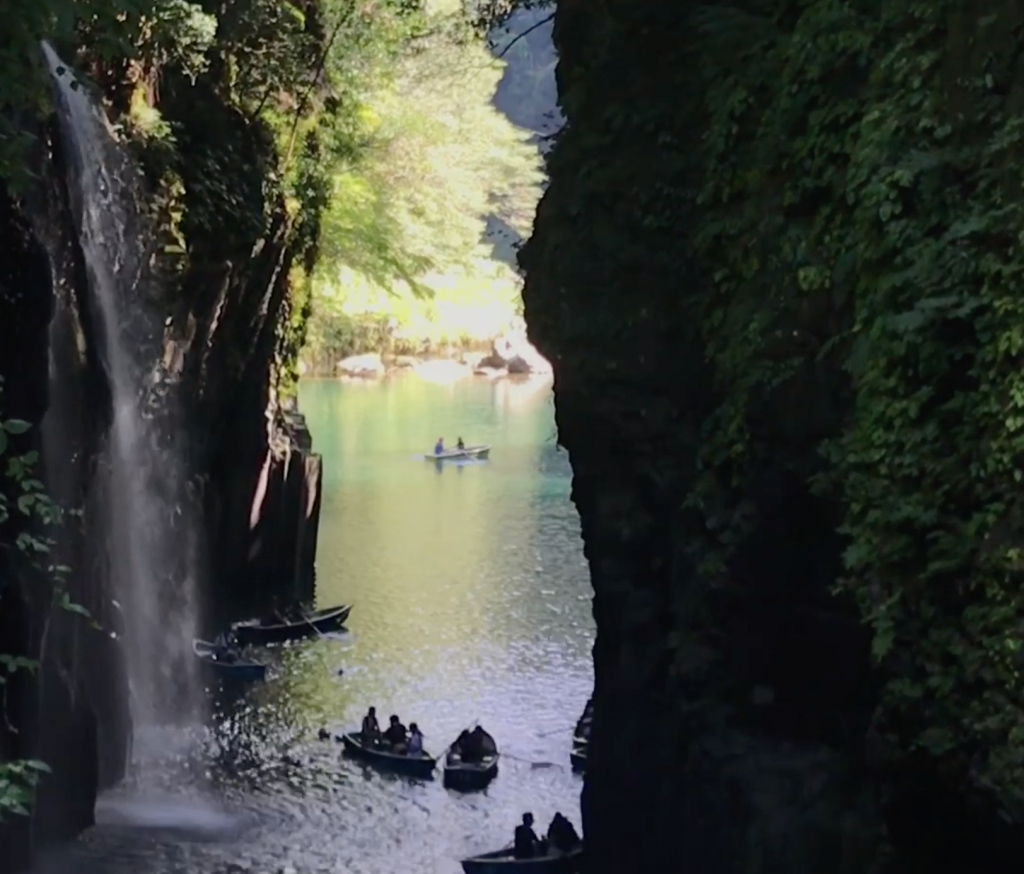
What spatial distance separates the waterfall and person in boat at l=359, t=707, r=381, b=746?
3.03 metres

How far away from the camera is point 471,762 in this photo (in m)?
18.0

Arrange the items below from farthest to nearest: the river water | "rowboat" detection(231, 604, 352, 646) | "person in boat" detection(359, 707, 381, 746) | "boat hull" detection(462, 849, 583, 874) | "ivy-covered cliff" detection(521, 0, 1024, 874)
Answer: "rowboat" detection(231, 604, 352, 646)
"person in boat" detection(359, 707, 381, 746)
the river water
"boat hull" detection(462, 849, 583, 874)
"ivy-covered cliff" detection(521, 0, 1024, 874)

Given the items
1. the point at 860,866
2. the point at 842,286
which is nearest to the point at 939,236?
the point at 842,286

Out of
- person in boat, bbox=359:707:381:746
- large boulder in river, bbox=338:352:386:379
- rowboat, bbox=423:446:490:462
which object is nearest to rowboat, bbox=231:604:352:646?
person in boat, bbox=359:707:381:746

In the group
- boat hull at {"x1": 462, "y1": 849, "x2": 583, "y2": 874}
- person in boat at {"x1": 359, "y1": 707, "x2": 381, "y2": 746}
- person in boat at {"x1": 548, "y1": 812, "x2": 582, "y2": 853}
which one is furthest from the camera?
person in boat at {"x1": 359, "y1": 707, "x2": 381, "y2": 746}

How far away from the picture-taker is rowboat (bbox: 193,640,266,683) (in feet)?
72.4

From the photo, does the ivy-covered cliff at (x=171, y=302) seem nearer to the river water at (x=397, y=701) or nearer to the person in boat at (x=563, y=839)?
the river water at (x=397, y=701)

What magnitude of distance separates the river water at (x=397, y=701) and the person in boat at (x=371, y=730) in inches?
15.8

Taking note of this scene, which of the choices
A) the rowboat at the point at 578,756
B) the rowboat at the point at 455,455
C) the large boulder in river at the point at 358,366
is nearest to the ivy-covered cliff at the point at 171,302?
the rowboat at the point at 578,756

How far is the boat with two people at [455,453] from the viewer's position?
4441 centimetres

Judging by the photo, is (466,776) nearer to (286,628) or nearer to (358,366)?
(286,628)

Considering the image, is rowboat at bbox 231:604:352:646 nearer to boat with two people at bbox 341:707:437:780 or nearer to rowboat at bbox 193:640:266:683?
rowboat at bbox 193:640:266:683

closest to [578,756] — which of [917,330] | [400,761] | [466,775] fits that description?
[466,775]

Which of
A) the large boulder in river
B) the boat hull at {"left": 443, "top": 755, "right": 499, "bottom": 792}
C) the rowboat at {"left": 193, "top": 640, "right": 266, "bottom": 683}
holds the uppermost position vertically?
the large boulder in river
